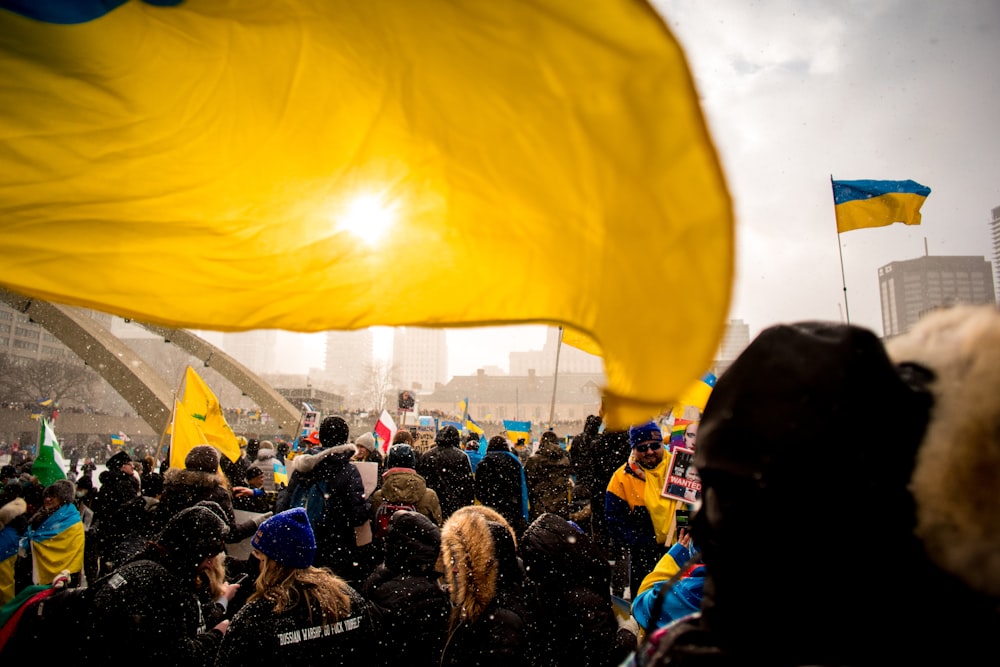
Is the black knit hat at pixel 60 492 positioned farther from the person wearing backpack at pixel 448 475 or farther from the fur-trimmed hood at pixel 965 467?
the fur-trimmed hood at pixel 965 467

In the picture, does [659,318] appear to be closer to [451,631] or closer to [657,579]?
[657,579]

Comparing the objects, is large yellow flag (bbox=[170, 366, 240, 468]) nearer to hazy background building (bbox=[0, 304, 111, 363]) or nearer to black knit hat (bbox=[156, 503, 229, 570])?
black knit hat (bbox=[156, 503, 229, 570])

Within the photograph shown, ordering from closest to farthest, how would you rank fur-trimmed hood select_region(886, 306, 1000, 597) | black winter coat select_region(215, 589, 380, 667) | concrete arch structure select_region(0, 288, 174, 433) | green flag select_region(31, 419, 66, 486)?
fur-trimmed hood select_region(886, 306, 1000, 597) → black winter coat select_region(215, 589, 380, 667) → green flag select_region(31, 419, 66, 486) → concrete arch structure select_region(0, 288, 174, 433)

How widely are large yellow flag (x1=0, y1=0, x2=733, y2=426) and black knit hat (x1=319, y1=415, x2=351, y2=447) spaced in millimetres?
3605

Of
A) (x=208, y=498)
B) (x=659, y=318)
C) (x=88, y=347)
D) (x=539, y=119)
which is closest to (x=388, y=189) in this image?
(x=539, y=119)

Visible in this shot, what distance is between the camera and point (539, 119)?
57.6 inches

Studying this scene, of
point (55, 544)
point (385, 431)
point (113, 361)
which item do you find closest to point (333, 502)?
point (55, 544)

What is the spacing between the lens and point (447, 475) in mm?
6844

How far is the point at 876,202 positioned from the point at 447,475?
27.1ft

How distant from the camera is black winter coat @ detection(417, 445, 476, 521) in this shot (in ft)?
22.4

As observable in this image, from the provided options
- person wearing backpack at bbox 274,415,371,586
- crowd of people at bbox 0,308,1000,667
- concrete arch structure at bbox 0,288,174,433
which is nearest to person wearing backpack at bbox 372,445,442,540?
crowd of people at bbox 0,308,1000,667

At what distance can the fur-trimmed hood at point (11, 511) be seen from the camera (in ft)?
18.3

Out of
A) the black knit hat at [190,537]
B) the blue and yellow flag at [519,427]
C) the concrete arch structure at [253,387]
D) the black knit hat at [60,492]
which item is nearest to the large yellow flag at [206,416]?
the black knit hat at [60,492]

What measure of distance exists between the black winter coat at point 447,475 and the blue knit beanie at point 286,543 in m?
3.97
